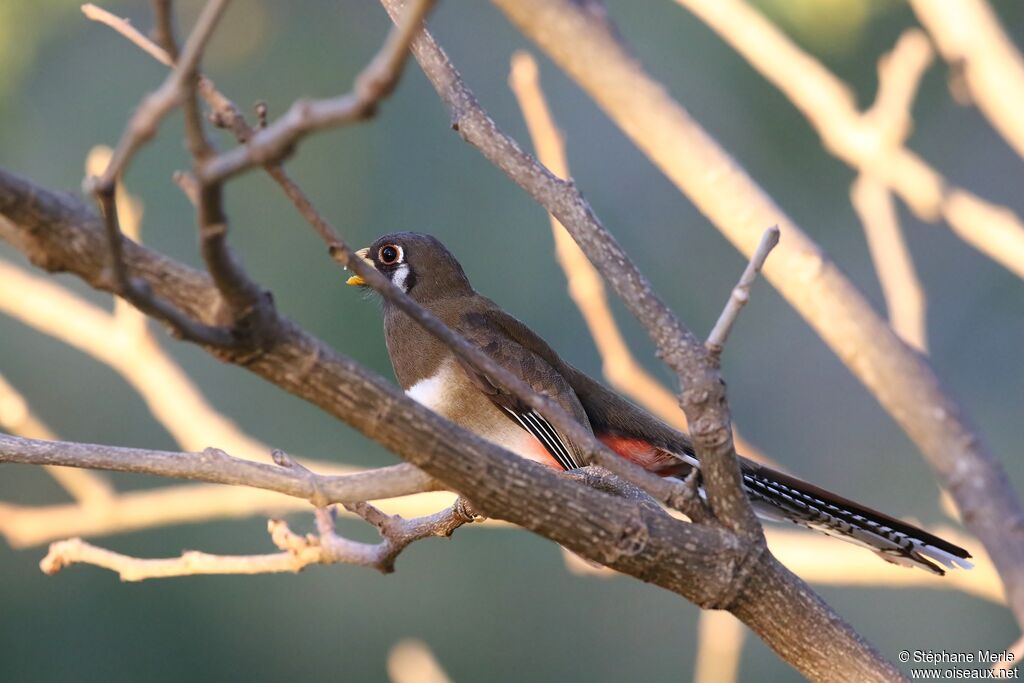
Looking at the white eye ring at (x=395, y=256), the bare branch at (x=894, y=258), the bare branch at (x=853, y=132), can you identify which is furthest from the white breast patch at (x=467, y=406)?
the bare branch at (x=853, y=132)

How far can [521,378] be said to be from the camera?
3.08 metres

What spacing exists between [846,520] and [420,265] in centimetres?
141

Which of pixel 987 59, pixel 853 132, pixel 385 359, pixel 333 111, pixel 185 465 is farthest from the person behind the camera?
pixel 385 359

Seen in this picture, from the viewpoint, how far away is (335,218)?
8203 millimetres

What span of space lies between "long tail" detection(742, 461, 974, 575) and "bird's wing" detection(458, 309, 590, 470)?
1.71ft

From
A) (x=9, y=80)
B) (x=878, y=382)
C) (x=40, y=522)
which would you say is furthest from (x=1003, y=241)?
(x=9, y=80)

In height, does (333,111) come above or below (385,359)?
below

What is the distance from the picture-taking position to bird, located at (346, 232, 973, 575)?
3.04 m

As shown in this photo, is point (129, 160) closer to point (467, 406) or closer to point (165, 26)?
point (165, 26)

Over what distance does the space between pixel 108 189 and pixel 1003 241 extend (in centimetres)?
163

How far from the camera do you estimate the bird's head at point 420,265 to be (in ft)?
10.9

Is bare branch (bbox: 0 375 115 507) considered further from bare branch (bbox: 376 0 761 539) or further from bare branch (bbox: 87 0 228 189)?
bare branch (bbox: 87 0 228 189)

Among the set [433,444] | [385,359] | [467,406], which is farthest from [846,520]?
[385,359]

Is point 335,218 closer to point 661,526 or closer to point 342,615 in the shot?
point 342,615
